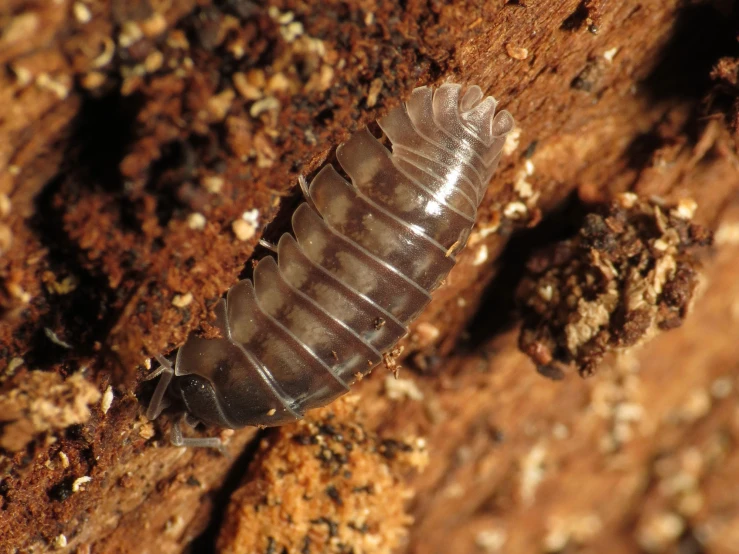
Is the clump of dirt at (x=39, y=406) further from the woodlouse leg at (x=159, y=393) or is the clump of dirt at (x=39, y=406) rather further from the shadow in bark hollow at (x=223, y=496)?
the shadow in bark hollow at (x=223, y=496)

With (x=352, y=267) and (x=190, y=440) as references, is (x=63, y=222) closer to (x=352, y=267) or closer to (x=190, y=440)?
(x=352, y=267)

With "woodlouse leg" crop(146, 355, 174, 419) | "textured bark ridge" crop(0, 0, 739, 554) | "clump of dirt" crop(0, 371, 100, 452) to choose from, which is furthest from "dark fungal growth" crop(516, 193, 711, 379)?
"clump of dirt" crop(0, 371, 100, 452)

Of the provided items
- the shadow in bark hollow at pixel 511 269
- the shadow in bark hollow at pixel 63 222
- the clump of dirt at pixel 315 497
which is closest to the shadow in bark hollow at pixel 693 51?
the shadow in bark hollow at pixel 511 269

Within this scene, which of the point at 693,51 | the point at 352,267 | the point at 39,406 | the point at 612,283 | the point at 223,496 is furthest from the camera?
the point at 223,496

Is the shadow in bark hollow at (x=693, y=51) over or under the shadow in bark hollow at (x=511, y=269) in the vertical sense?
over

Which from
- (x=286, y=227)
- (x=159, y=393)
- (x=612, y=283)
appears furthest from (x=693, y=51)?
(x=159, y=393)

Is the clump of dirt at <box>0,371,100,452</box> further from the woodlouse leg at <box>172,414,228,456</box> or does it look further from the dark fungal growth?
the dark fungal growth

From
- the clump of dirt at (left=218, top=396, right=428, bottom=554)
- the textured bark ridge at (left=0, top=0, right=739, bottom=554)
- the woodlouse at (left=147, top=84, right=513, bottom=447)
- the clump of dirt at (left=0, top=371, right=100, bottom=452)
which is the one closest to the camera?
the textured bark ridge at (left=0, top=0, right=739, bottom=554)
